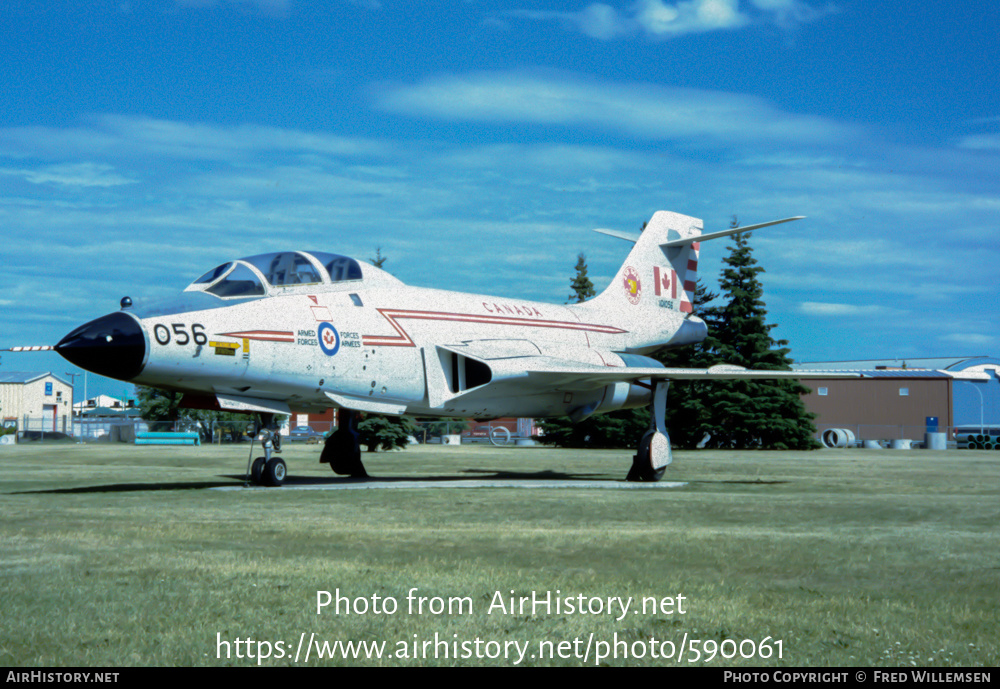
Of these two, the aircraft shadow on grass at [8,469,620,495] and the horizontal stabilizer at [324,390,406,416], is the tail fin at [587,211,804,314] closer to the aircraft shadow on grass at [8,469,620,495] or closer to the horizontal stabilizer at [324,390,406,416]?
the aircraft shadow on grass at [8,469,620,495]

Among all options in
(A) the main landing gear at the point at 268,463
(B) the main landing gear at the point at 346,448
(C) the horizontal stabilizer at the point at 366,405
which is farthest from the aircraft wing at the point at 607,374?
(A) the main landing gear at the point at 268,463

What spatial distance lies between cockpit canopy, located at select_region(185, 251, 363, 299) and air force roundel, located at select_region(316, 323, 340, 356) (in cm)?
82

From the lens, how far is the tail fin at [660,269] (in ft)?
73.6

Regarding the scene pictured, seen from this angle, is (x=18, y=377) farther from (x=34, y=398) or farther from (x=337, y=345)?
(x=337, y=345)

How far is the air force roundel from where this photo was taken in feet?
49.3

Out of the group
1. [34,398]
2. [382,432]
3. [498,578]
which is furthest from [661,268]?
[34,398]

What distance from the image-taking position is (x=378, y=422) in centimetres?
3278

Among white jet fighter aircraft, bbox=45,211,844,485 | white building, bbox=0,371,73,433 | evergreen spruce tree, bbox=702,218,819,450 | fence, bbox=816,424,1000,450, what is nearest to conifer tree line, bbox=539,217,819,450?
evergreen spruce tree, bbox=702,218,819,450

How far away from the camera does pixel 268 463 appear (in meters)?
14.9

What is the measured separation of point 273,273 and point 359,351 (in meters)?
1.84

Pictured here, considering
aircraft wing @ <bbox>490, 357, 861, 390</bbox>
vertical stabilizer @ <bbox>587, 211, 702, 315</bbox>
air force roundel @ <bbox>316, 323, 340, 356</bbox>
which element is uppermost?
vertical stabilizer @ <bbox>587, 211, 702, 315</bbox>

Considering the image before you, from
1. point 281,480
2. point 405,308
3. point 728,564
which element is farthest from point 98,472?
point 728,564

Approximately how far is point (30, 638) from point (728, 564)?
4558 millimetres
